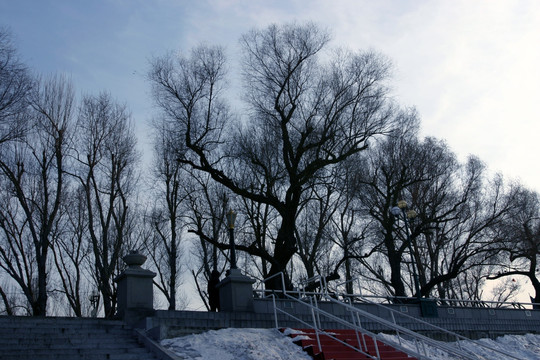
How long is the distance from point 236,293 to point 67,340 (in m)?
4.78

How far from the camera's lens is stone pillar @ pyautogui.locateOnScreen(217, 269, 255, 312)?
13875 mm

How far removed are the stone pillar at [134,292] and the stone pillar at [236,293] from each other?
2142mm

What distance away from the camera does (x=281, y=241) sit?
2073 cm

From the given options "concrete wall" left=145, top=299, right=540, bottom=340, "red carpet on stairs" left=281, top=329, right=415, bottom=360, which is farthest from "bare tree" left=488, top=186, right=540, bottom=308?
"red carpet on stairs" left=281, top=329, right=415, bottom=360

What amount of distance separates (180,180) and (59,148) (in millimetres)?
7573

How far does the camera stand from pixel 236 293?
1398cm

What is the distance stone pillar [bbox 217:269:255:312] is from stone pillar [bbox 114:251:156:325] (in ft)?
7.03

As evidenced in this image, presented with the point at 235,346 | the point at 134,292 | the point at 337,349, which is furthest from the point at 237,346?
the point at 134,292

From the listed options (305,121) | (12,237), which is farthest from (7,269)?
(305,121)

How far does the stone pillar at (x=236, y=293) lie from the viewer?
13.9m

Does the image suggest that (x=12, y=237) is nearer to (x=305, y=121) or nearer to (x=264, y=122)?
(x=264, y=122)

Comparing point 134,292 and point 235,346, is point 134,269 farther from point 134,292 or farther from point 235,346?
point 235,346

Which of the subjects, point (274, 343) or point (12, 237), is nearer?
point (274, 343)

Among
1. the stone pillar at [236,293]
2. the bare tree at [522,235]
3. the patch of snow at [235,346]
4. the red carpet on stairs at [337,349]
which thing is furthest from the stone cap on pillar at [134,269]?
the bare tree at [522,235]
